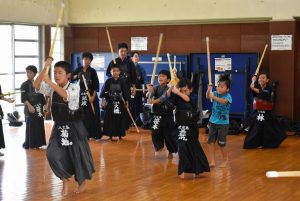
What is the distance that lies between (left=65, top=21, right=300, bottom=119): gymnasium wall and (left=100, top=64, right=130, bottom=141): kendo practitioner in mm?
3242

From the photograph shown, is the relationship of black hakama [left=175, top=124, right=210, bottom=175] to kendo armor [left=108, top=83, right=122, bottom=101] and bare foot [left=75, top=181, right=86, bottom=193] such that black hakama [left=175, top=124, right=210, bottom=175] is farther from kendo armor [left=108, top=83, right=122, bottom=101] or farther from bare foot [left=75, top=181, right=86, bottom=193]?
kendo armor [left=108, top=83, right=122, bottom=101]

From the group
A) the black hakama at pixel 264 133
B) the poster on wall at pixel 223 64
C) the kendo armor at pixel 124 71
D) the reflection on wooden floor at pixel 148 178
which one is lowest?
the reflection on wooden floor at pixel 148 178

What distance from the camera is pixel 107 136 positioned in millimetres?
10586

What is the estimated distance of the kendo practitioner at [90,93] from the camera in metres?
9.88

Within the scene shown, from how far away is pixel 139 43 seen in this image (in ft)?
43.7

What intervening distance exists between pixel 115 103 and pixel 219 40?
3632 mm

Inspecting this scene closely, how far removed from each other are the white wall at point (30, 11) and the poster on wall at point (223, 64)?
160 inches

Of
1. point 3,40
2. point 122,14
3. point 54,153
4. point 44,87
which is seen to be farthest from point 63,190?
point 122,14

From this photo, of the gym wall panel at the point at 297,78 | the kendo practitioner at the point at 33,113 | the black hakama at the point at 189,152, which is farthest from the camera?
the gym wall panel at the point at 297,78

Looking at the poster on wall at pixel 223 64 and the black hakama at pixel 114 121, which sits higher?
the poster on wall at pixel 223 64

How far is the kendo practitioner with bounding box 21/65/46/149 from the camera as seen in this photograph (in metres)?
9.02

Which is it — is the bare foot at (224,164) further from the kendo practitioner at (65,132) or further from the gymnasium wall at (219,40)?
the gymnasium wall at (219,40)

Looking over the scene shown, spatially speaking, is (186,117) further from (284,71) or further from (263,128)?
(284,71)

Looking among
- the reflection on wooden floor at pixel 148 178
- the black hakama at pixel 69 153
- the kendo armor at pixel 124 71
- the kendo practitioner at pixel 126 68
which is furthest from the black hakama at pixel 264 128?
the black hakama at pixel 69 153
